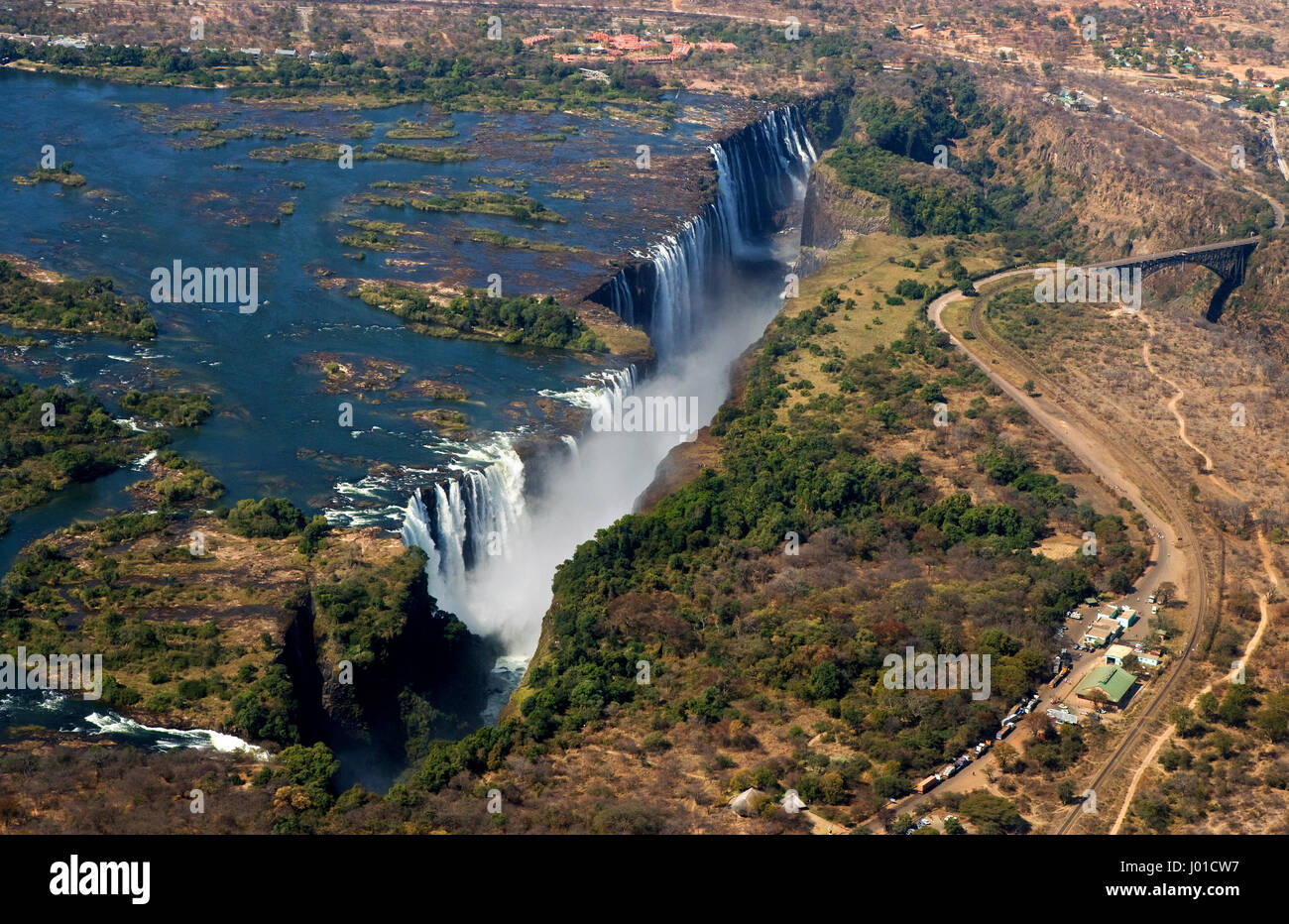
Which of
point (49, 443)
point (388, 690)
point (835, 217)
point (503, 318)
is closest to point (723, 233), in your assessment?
point (835, 217)

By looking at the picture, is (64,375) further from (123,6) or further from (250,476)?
(123,6)

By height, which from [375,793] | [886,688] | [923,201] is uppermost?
[923,201]

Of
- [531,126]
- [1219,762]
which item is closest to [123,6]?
[531,126]

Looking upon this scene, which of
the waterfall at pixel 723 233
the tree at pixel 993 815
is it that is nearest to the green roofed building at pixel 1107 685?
the tree at pixel 993 815

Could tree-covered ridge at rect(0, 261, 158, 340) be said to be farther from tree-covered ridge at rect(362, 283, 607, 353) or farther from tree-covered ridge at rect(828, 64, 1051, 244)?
tree-covered ridge at rect(828, 64, 1051, 244)

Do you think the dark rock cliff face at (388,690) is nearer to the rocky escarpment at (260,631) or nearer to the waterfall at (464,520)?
the rocky escarpment at (260,631)

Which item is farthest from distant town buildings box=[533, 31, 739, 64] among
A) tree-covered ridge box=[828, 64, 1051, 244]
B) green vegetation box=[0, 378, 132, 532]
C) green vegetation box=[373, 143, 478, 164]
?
green vegetation box=[0, 378, 132, 532]
